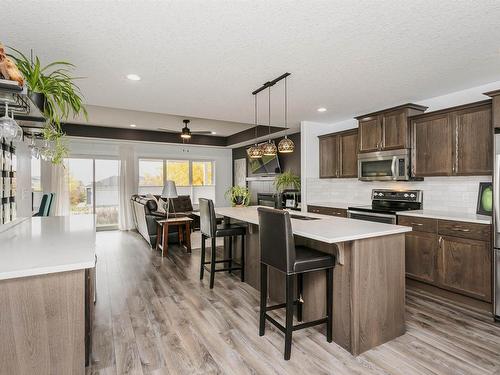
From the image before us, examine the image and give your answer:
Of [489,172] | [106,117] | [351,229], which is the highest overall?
[106,117]

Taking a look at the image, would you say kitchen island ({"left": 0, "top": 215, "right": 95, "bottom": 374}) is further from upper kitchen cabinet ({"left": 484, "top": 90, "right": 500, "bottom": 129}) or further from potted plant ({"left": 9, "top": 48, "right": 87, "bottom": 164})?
upper kitchen cabinet ({"left": 484, "top": 90, "right": 500, "bottom": 129})

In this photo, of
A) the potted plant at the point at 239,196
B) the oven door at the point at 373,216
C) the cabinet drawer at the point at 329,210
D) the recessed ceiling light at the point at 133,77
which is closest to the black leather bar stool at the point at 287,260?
the oven door at the point at 373,216

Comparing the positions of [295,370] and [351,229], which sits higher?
[351,229]

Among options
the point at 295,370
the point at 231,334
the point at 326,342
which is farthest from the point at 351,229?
the point at 231,334

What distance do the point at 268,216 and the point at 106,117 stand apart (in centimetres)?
540

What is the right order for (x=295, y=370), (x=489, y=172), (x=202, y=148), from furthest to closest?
(x=202, y=148) → (x=489, y=172) → (x=295, y=370)

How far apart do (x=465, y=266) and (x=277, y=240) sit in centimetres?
225

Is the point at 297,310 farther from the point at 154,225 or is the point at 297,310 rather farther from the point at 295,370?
the point at 154,225

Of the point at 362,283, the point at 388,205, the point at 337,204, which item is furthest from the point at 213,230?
the point at 388,205

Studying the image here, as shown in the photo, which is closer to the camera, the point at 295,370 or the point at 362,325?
the point at 295,370

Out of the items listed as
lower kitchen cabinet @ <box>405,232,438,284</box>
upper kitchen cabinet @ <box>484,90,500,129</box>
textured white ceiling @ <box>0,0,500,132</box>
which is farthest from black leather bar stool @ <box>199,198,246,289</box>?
upper kitchen cabinet @ <box>484,90,500,129</box>

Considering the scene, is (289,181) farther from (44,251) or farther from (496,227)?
(44,251)

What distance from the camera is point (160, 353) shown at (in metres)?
2.24

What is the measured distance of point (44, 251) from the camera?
1.62m
